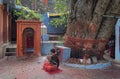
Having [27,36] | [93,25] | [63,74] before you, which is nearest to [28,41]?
[27,36]

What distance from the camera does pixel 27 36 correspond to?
13.2m

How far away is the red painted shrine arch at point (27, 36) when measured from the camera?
40.6 ft

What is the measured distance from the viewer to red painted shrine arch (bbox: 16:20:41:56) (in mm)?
12375

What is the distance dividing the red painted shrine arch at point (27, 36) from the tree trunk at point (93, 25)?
2.93 m

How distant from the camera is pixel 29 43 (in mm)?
13391

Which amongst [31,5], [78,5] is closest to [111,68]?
[78,5]

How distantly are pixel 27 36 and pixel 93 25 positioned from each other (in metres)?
4.71

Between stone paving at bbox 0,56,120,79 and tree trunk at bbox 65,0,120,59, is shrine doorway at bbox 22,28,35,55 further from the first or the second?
stone paving at bbox 0,56,120,79

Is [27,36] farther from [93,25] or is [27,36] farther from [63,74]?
[63,74]

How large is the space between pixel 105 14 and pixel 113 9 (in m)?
0.36

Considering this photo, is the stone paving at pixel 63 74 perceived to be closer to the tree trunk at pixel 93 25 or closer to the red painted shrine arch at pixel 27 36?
the tree trunk at pixel 93 25

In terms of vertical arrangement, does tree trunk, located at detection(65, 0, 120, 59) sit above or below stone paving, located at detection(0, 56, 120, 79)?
above

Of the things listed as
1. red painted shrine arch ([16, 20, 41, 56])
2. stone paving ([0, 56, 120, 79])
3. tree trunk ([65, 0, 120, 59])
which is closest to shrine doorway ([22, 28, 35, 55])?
red painted shrine arch ([16, 20, 41, 56])

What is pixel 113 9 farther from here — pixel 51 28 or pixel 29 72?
pixel 51 28
